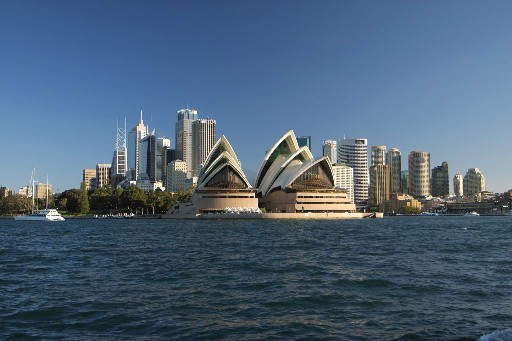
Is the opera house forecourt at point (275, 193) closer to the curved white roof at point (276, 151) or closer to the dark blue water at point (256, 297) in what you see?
the curved white roof at point (276, 151)

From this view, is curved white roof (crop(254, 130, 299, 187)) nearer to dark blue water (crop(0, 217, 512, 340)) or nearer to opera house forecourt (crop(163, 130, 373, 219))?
opera house forecourt (crop(163, 130, 373, 219))

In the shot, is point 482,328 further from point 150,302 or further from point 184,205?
point 184,205

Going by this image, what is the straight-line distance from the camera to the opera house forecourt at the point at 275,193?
4301 inches

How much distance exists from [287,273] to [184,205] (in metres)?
101

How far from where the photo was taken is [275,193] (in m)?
117

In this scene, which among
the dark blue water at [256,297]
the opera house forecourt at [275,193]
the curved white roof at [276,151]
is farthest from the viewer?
the curved white roof at [276,151]

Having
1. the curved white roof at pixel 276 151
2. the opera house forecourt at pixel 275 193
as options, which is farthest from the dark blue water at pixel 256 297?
the curved white roof at pixel 276 151

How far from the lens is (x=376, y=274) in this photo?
1916 cm

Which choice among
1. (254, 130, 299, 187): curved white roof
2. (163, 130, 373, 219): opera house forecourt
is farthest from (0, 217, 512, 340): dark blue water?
(254, 130, 299, 187): curved white roof

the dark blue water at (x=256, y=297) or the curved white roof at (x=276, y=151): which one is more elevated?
the curved white roof at (x=276, y=151)

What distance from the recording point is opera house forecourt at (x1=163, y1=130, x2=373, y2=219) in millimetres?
109250

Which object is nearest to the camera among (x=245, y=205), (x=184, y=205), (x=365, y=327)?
(x=365, y=327)

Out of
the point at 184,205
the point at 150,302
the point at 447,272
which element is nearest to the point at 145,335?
the point at 150,302

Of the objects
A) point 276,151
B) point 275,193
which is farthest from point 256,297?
point 276,151
